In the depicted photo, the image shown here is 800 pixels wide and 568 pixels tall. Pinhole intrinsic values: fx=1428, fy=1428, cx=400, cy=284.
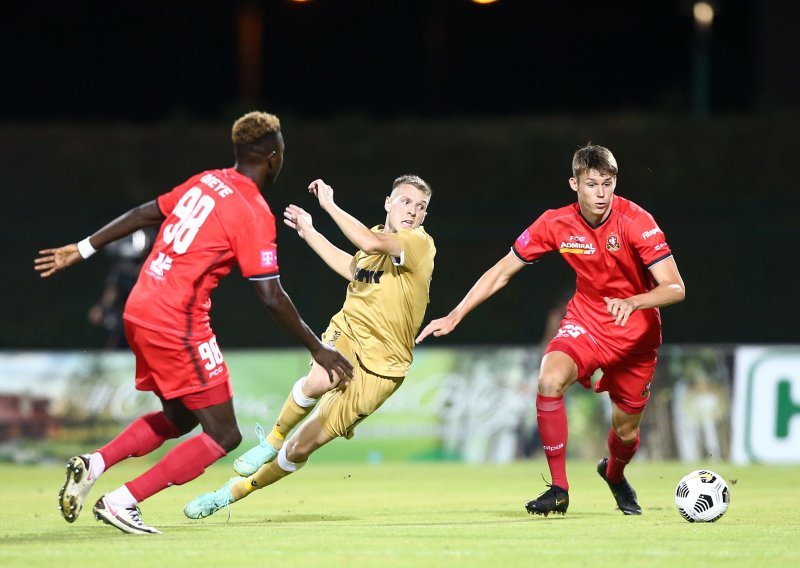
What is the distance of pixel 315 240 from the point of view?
9766 mm

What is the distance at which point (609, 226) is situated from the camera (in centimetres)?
956

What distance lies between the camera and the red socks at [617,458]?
989 cm

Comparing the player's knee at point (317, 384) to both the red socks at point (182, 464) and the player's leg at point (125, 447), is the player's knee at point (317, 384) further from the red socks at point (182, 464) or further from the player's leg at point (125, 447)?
the red socks at point (182, 464)

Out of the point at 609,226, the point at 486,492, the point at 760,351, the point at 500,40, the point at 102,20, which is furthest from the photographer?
the point at 500,40

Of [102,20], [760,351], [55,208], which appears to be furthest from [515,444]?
[102,20]

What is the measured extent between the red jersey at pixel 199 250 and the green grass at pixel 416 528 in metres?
1.26

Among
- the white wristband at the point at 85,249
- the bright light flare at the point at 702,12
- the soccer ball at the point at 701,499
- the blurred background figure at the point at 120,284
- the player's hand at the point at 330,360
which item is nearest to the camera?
the player's hand at the point at 330,360

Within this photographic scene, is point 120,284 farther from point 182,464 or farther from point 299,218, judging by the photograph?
point 182,464

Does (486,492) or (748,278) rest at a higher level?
(748,278)

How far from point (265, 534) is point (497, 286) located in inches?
102

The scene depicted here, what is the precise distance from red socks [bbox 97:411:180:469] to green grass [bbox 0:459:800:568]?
49 centimetres

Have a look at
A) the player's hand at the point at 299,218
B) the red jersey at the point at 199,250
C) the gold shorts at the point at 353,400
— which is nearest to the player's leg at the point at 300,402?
the gold shorts at the point at 353,400

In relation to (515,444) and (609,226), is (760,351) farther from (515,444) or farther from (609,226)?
(609,226)

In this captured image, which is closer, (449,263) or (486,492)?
(486,492)
